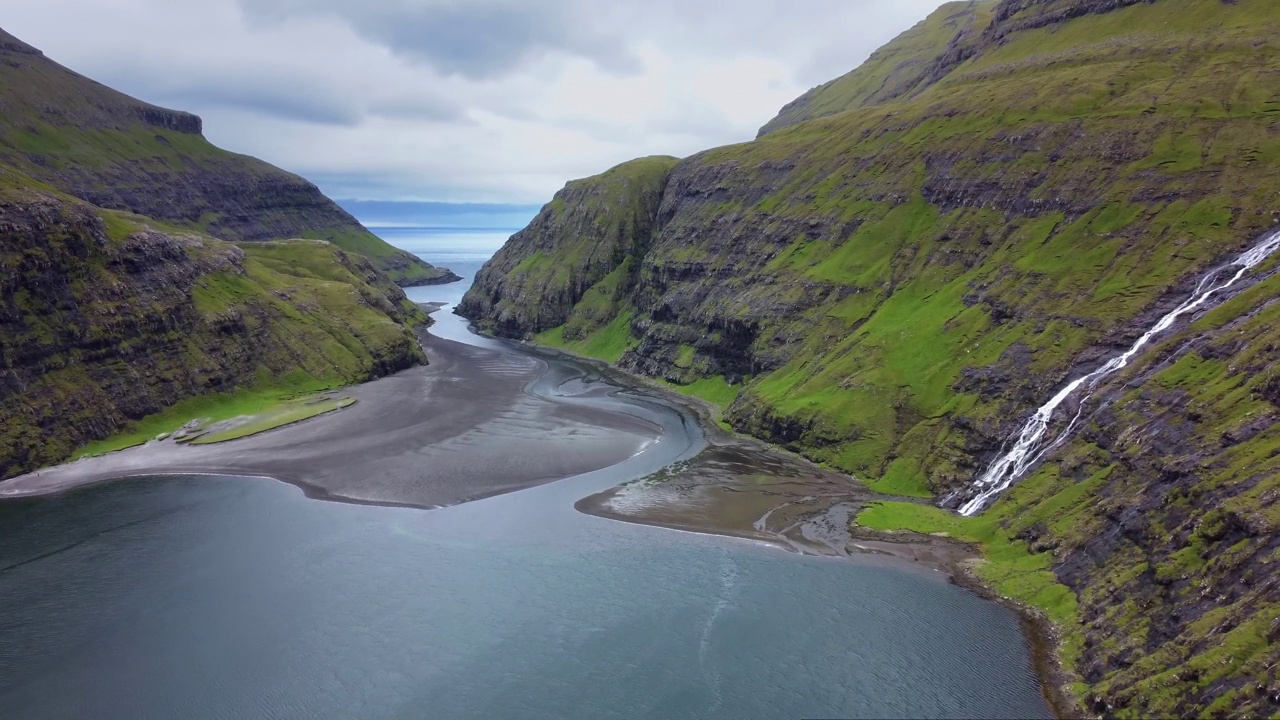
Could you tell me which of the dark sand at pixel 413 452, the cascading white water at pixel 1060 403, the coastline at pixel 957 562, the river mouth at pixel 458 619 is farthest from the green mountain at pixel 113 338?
the cascading white water at pixel 1060 403

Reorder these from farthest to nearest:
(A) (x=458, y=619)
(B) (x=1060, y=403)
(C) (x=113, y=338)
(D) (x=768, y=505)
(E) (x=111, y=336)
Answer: (C) (x=113, y=338) < (E) (x=111, y=336) < (D) (x=768, y=505) < (B) (x=1060, y=403) < (A) (x=458, y=619)

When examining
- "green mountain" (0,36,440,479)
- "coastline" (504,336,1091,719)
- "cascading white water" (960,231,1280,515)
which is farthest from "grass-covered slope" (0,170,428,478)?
"cascading white water" (960,231,1280,515)

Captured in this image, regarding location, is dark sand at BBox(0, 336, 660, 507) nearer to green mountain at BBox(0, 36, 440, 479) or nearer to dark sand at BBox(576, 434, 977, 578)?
green mountain at BBox(0, 36, 440, 479)

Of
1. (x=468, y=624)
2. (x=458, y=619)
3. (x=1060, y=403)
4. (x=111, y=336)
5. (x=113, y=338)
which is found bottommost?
(x=468, y=624)

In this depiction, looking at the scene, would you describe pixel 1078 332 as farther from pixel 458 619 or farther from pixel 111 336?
pixel 111 336

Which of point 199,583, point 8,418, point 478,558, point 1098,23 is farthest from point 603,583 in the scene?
point 1098,23

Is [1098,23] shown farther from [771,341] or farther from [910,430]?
[910,430]

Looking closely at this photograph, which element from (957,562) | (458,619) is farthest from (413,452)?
(957,562)
